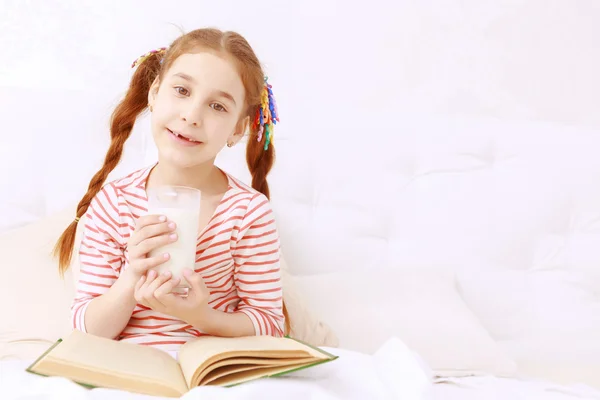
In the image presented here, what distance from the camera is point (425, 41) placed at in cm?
231

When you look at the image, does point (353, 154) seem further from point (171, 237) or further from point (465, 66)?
point (171, 237)

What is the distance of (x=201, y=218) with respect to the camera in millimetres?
1371

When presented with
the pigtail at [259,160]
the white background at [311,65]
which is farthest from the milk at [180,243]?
the white background at [311,65]

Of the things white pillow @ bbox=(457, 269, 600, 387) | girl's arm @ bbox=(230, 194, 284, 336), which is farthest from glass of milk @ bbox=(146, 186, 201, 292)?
white pillow @ bbox=(457, 269, 600, 387)

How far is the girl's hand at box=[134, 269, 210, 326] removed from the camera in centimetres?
115

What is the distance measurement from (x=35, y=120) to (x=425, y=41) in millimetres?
1206

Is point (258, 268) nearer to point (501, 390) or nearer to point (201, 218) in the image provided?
point (201, 218)

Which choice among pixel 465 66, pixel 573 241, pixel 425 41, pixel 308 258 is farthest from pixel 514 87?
pixel 308 258

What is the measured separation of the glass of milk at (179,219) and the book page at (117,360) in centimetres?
13

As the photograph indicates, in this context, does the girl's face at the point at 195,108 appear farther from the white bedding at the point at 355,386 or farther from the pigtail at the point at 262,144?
the white bedding at the point at 355,386

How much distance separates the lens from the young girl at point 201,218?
1278mm

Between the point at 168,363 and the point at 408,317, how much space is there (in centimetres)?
83

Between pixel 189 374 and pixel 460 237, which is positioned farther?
pixel 460 237

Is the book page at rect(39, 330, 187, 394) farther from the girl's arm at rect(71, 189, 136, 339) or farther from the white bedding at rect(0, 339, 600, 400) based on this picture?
the girl's arm at rect(71, 189, 136, 339)
